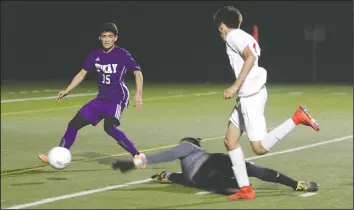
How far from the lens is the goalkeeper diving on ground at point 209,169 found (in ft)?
29.3

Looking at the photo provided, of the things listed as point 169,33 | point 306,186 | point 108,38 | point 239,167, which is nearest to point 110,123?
point 108,38

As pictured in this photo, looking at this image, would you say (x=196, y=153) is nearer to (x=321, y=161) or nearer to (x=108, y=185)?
(x=108, y=185)

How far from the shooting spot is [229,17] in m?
8.15

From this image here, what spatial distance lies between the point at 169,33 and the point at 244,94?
33.6 metres

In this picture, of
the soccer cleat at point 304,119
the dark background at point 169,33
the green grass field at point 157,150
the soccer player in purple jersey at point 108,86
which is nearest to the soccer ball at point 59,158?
the green grass field at point 157,150

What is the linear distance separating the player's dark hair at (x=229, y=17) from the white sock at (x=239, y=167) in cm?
121

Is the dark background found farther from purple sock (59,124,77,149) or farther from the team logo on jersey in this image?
the team logo on jersey

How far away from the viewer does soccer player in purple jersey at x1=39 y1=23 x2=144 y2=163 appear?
959 centimetres

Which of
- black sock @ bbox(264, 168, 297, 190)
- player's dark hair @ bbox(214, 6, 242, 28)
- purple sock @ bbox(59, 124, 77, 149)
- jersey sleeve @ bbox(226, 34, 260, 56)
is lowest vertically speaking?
black sock @ bbox(264, 168, 297, 190)

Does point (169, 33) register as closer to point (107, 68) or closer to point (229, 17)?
point (107, 68)

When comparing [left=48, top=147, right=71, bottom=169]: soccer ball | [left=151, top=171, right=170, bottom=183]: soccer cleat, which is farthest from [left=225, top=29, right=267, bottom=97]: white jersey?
[left=48, top=147, right=71, bottom=169]: soccer ball

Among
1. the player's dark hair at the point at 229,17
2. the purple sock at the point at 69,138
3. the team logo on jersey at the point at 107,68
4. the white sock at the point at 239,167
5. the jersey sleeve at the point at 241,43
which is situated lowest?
the white sock at the point at 239,167

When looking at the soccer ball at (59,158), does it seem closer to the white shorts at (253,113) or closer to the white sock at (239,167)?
the white sock at (239,167)

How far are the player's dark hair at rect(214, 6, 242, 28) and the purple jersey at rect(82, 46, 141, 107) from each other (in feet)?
5.33
